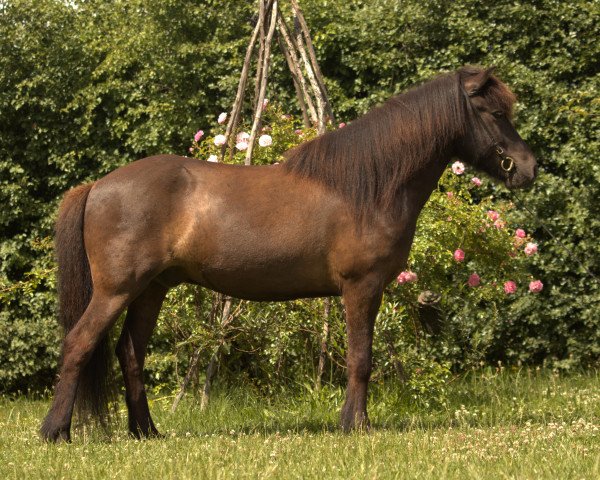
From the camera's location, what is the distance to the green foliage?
805cm

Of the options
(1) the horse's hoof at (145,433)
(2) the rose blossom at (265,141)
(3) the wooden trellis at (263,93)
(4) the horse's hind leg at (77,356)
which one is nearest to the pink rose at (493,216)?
(3) the wooden trellis at (263,93)

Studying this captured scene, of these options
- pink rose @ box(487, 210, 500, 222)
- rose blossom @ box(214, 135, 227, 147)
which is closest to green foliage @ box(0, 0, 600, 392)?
pink rose @ box(487, 210, 500, 222)

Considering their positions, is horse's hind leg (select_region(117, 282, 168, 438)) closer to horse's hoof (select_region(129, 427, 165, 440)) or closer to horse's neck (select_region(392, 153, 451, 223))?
horse's hoof (select_region(129, 427, 165, 440))

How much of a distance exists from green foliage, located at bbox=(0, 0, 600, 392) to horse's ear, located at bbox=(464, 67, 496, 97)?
197 centimetres

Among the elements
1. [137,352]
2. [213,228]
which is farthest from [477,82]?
[137,352]

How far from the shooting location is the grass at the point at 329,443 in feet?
13.8

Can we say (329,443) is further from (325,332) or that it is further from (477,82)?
(477,82)

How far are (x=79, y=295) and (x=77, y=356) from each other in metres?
0.38

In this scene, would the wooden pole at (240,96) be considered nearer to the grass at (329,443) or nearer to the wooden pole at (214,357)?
the wooden pole at (214,357)

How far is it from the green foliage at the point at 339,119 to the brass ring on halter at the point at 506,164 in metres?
1.85

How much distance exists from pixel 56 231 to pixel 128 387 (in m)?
1.05

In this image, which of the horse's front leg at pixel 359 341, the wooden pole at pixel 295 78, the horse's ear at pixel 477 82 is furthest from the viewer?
the wooden pole at pixel 295 78

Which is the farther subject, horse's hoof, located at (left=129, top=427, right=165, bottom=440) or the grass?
horse's hoof, located at (left=129, top=427, right=165, bottom=440)

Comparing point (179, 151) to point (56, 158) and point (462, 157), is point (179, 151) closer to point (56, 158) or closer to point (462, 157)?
point (56, 158)
